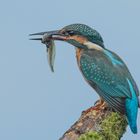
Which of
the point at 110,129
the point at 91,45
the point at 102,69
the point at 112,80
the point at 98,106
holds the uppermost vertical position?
the point at 91,45

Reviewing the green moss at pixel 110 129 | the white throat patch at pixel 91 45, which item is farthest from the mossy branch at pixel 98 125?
the white throat patch at pixel 91 45

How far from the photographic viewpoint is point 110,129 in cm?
666

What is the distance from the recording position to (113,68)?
729 cm

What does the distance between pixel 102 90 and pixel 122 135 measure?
0.71 m

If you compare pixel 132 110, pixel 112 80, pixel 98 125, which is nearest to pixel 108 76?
pixel 112 80

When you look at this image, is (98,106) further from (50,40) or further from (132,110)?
(50,40)

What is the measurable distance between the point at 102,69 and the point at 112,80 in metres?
0.21

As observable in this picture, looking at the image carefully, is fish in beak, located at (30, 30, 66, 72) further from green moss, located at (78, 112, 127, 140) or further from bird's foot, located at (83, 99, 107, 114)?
green moss, located at (78, 112, 127, 140)

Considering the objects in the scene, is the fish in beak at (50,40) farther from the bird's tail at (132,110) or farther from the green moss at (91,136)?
the green moss at (91,136)

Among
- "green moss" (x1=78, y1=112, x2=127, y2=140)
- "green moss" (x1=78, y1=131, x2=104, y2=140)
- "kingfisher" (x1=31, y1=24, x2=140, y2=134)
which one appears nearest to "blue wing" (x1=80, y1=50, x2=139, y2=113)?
"kingfisher" (x1=31, y1=24, x2=140, y2=134)

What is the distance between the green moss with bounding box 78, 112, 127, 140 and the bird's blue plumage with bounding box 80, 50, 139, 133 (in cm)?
8

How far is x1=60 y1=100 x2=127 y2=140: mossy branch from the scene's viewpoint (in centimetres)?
641

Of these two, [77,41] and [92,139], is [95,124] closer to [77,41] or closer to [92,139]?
[92,139]

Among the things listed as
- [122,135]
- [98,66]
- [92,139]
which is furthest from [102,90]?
[92,139]
